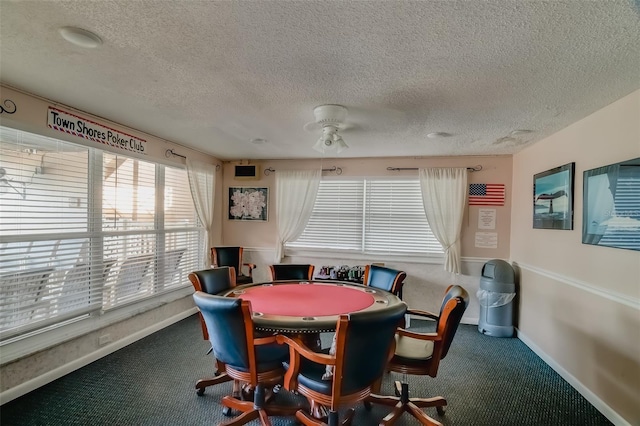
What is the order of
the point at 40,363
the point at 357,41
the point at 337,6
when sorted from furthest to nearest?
the point at 40,363
the point at 357,41
the point at 337,6

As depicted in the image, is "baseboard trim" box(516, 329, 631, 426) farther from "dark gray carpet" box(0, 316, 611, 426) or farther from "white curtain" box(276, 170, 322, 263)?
"white curtain" box(276, 170, 322, 263)

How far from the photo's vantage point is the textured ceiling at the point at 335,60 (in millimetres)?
1445

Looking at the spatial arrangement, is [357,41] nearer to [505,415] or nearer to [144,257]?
[505,415]

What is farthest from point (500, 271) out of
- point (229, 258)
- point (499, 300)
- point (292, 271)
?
point (229, 258)

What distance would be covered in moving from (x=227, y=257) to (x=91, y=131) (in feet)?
7.64

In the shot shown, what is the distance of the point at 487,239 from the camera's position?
14.7 ft

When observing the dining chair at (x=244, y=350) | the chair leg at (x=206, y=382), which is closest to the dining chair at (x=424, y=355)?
the dining chair at (x=244, y=350)

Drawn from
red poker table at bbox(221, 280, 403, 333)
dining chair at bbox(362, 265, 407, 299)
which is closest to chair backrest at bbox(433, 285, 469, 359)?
red poker table at bbox(221, 280, 403, 333)

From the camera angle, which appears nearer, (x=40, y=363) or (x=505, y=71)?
(x=505, y=71)

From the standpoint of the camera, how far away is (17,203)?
2.50 m

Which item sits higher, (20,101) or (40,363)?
(20,101)

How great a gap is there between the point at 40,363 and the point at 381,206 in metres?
4.17

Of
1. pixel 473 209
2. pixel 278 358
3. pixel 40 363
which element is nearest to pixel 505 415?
pixel 278 358

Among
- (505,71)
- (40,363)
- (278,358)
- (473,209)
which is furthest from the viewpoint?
(473,209)
